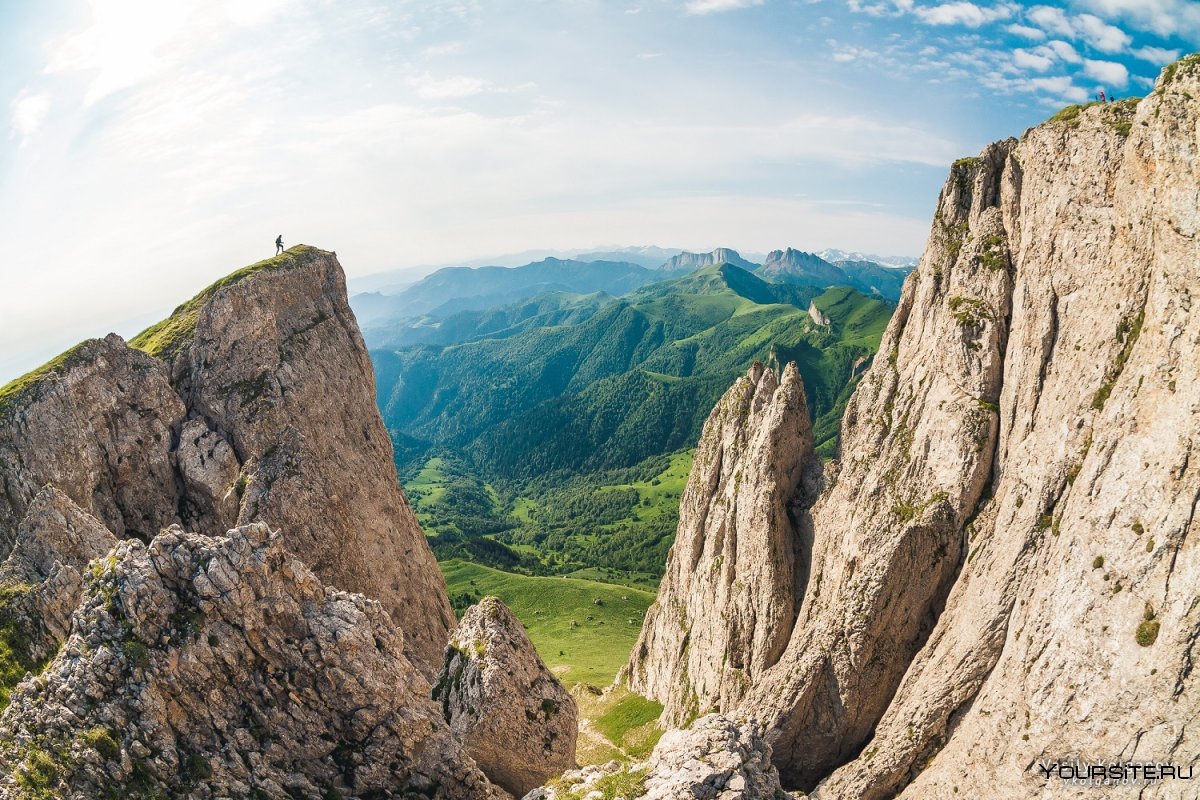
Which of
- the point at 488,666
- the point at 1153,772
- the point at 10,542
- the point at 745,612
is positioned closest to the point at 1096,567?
the point at 1153,772

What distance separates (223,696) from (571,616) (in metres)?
131

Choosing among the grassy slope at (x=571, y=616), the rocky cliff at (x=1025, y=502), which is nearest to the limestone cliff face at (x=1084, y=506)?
the rocky cliff at (x=1025, y=502)

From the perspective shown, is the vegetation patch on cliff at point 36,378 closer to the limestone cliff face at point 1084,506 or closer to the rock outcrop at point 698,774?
the rock outcrop at point 698,774

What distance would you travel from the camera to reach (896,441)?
159ft

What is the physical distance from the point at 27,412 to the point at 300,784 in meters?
41.7

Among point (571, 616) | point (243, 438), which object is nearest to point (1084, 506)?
point (243, 438)

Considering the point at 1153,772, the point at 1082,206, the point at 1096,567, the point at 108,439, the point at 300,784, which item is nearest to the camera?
the point at 300,784

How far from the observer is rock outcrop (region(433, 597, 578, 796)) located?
112 feet

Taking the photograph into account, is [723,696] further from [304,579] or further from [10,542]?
[10,542]

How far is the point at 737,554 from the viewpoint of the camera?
64188mm

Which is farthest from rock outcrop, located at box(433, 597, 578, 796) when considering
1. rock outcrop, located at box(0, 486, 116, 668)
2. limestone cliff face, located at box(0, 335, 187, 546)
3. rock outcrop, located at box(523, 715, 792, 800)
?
limestone cliff face, located at box(0, 335, 187, 546)

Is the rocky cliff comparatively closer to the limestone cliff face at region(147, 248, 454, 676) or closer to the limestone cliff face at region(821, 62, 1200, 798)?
the limestone cliff face at region(821, 62, 1200, 798)

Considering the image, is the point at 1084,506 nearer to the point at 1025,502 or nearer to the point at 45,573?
the point at 1025,502

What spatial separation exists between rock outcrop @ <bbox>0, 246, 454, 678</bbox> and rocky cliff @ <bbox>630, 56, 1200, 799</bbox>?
34129 millimetres
